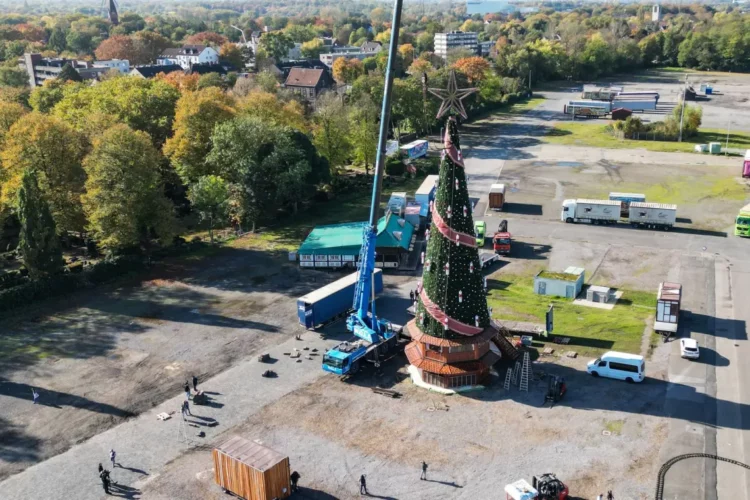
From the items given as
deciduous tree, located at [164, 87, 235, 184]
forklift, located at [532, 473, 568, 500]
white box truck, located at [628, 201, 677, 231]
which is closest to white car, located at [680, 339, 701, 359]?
forklift, located at [532, 473, 568, 500]

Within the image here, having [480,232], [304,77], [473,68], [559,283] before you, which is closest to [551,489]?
[559,283]

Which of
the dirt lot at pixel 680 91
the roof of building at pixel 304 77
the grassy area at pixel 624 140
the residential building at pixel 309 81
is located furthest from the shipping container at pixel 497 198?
the roof of building at pixel 304 77

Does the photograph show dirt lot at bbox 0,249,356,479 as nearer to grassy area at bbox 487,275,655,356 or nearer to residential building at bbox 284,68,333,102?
grassy area at bbox 487,275,655,356

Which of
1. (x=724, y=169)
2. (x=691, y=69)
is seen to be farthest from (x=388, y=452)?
(x=691, y=69)

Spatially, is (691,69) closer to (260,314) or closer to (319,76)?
(319,76)

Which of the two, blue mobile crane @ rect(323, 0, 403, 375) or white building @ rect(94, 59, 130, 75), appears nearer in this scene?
blue mobile crane @ rect(323, 0, 403, 375)
